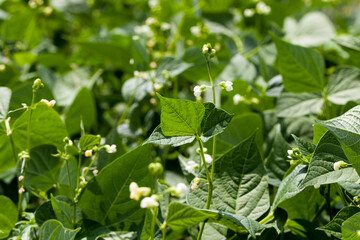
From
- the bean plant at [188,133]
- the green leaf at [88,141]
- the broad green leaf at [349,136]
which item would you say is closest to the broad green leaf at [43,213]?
the bean plant at [188,133]

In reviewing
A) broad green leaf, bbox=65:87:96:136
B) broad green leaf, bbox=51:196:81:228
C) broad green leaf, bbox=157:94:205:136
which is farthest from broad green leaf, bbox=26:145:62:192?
broad green leaf, bbox=157:94:205:136

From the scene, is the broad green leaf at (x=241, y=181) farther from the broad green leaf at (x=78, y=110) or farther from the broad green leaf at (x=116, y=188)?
the broad green leaf at (x=78, y=110)

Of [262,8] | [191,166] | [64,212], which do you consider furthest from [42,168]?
[262,8]

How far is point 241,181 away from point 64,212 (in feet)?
1.01

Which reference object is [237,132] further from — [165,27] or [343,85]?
[165,27]

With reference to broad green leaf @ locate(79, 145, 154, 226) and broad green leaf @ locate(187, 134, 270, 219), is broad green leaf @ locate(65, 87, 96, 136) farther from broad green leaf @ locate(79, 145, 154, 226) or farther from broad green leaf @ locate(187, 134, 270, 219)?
broad green leaf @ locate(187, 134, 270, 219)

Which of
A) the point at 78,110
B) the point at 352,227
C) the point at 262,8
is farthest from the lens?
the point at 262,8

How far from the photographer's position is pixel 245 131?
869mm

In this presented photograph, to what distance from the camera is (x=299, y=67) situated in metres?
0.92

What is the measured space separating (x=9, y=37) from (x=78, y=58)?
0.26 m

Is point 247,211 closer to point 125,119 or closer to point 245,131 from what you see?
point 245,131

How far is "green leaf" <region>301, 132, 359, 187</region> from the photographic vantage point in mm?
570

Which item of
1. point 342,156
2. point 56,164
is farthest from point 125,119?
point 342,156

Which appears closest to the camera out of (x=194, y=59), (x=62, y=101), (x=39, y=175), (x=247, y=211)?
(x=247, y=211)
